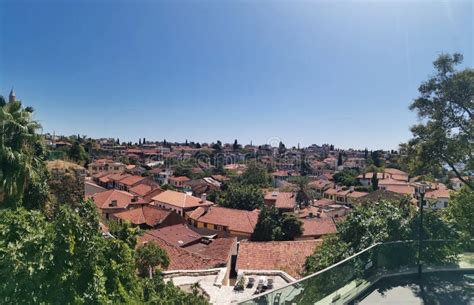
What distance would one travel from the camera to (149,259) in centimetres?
1316

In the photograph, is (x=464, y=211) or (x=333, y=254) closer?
(x=333, y=254)

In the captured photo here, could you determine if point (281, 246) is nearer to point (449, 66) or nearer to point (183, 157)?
point (449, 66)

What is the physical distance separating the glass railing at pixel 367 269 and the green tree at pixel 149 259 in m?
10.1

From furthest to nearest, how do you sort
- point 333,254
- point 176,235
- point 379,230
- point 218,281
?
1. point 176,235
2. point 218,281
3. point 333,254
4. point 379,230

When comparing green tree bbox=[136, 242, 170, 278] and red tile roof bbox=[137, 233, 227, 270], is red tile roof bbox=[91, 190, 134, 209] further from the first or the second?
green tree bbox=[136, 242, 170, 278]

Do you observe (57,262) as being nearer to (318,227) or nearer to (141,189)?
(318,227)

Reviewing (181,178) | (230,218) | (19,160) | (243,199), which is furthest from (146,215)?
(181,178)

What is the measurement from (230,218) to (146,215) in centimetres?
771

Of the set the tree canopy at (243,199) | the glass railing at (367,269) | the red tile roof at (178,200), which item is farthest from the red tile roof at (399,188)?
the glass railing at (367,269)

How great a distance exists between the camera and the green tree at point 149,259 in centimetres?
1316

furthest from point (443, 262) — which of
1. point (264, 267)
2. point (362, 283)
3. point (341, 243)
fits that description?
point (264, 267)

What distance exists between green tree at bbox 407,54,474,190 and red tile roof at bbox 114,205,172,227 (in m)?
22.0

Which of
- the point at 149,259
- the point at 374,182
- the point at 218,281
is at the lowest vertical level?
the point at 218,281

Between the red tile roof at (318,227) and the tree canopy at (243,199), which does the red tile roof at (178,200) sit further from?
the red tile roof at (318,227)
